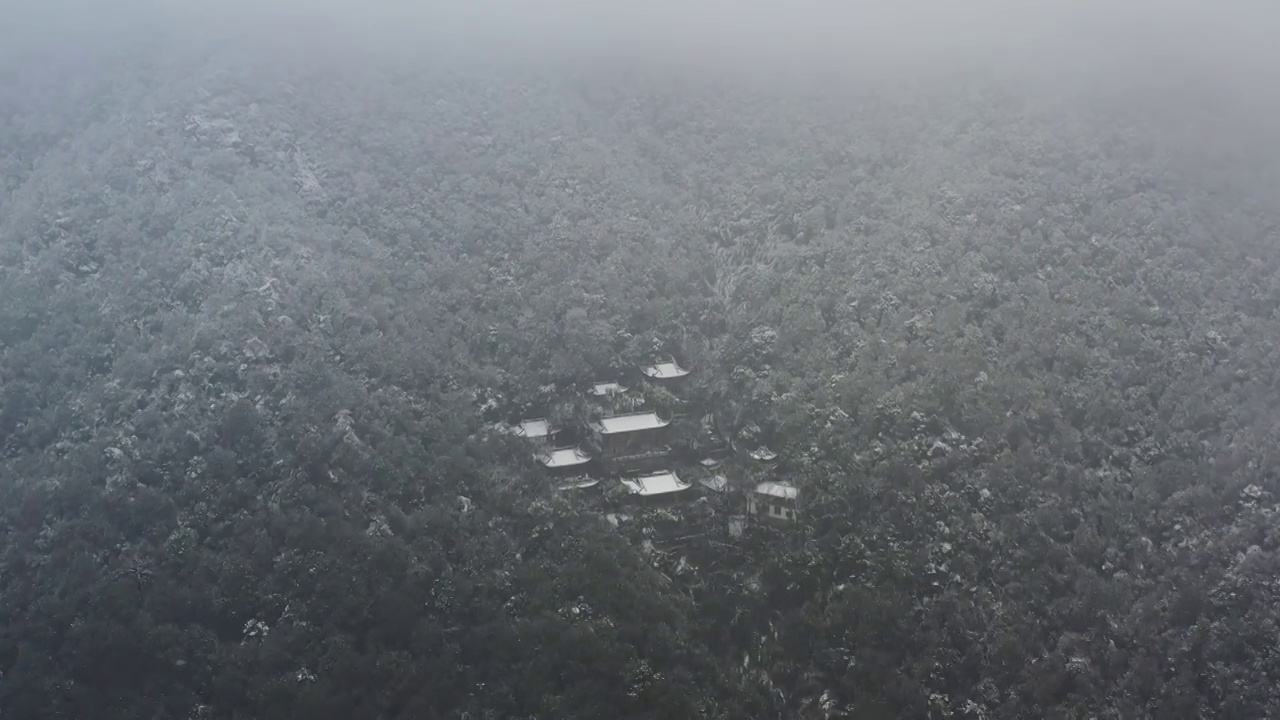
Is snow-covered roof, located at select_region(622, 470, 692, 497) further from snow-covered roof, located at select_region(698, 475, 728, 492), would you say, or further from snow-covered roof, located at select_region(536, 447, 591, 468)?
snow-covered roof, located at select_region(536, 447, 591, 468)

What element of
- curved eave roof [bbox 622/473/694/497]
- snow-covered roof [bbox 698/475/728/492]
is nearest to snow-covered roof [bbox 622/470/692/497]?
curved eave roof [bbox 622/473/694/497]

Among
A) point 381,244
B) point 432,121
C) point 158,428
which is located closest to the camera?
point 158,428

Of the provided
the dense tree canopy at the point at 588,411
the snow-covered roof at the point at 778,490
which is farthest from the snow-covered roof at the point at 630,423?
the snow-covered roof at the point at 778,490

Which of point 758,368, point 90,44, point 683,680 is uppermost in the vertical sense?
point 90,44

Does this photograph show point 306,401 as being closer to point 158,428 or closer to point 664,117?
point 158,428

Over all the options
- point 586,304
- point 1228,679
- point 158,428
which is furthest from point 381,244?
point 1228,679

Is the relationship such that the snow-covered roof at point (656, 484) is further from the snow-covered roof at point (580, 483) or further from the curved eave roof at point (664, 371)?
the curved eave roof at point (664, 371)

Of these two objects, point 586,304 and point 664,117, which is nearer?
point 586,304
